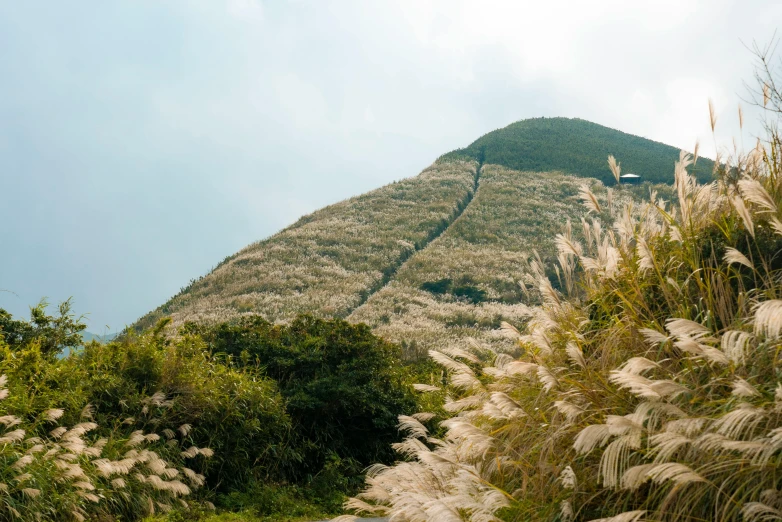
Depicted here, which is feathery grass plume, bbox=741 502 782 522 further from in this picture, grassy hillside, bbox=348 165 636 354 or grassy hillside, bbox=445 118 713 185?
grassy hillside, bbox=445 118 713 185

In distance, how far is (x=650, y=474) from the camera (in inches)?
119

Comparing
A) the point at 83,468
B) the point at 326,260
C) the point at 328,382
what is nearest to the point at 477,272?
the point at 326,260

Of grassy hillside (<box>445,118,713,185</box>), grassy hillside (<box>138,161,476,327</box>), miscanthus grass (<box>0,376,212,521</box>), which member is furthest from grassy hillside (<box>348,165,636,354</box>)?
miscanthus grass (<box>0,376,212,521</box>)

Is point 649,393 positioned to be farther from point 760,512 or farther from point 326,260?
point 326,260

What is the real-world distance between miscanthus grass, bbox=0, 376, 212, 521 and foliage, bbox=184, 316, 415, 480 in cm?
224

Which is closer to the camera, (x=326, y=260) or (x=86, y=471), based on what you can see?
(x=86, y=471)

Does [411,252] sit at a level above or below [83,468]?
above

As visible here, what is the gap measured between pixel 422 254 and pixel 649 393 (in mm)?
29840

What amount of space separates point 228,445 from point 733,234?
20.2 ft

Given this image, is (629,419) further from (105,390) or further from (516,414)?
(105,390)

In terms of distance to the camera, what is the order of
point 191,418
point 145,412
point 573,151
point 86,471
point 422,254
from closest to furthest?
point 86,471
point 145,412
point 191,418
point 422,254
point 573,151

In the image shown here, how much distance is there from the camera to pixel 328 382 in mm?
9578

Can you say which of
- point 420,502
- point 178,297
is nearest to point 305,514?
point 420,502

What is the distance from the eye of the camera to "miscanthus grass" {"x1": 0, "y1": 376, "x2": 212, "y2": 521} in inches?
212
